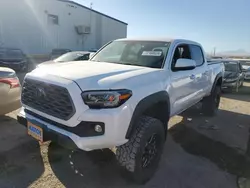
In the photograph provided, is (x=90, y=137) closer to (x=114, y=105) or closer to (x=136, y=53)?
(x=114, y=105)

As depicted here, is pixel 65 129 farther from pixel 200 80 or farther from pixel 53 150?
pixel 200 80

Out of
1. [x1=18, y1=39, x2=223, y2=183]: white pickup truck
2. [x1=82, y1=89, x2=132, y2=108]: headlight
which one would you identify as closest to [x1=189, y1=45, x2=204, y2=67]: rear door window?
[x1=18, y1=39, x2=223, y2=183]: white pickup truck

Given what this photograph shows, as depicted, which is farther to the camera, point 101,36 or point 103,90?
point 101,36

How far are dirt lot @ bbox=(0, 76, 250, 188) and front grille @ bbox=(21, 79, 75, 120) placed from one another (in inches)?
35.7

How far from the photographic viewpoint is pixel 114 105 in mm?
2492

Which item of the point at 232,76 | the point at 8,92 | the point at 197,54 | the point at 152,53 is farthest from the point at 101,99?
the point at 232,76

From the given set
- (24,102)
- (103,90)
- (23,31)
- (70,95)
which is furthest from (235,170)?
(23,31)

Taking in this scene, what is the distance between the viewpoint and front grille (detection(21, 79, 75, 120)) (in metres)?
2.51

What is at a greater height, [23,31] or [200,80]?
[23,31]

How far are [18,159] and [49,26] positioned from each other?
21624mm

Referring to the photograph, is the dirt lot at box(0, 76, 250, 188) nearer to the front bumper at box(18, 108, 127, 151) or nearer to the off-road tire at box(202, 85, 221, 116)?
the front bumper at box(18, 108, 127, 151)

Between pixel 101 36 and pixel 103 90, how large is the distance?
95.4ft

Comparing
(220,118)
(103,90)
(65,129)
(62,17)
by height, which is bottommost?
(220,118)

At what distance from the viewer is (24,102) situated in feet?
10.2
